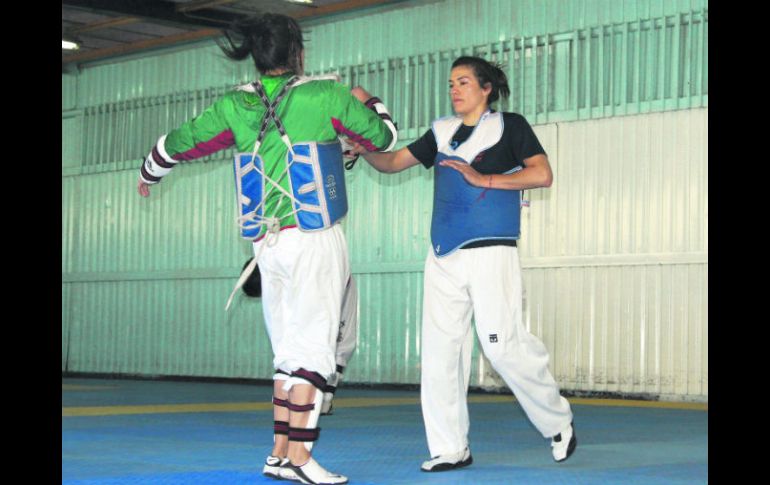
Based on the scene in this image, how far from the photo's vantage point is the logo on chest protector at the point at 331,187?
201 inches

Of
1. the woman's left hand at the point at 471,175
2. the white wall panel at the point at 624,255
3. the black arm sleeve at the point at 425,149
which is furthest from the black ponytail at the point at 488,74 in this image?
the white wall panel at the point at 624,255

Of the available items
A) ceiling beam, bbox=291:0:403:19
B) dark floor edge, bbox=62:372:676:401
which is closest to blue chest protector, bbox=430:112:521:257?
dark floor edge, bbox=62:372:676:401

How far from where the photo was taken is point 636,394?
36.7 ft

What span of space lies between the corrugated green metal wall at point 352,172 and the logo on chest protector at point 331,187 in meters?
6.55

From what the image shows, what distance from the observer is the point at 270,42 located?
16.7 feet

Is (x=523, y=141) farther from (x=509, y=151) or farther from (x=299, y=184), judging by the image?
(x=299, y=184)

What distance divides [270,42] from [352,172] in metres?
8.63

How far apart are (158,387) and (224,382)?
125cm

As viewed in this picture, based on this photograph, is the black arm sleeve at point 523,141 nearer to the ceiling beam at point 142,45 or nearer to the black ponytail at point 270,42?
the black ponytail at point 270,42

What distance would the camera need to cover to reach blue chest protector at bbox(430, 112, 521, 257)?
554 centimetres

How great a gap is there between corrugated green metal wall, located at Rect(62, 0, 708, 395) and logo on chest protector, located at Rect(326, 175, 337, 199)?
6549mm

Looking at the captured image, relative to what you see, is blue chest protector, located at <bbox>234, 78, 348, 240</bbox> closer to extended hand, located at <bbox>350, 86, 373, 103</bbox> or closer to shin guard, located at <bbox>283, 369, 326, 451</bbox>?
extended hand, located at <bbox>350, 86, 373, 103</bbox>

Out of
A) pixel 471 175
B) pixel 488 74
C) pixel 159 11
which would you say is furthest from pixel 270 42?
pixel 159 11
